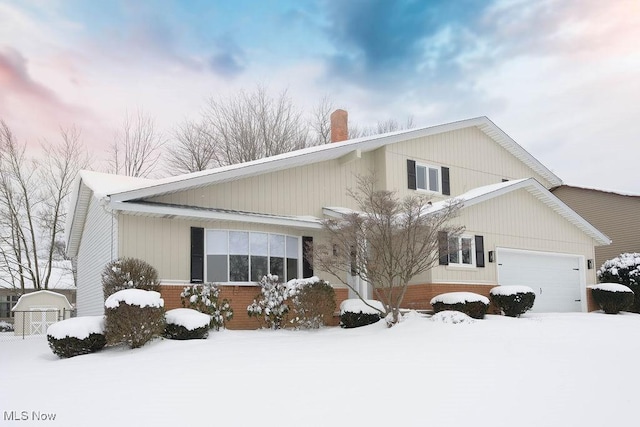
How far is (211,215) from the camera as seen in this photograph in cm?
1345

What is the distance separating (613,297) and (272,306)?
11.3 metres

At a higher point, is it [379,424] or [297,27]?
[297,27]

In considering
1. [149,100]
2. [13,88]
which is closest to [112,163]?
[149,100]

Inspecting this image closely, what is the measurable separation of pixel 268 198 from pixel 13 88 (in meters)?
8.47

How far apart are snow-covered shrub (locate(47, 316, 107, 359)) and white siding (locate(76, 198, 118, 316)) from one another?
277cm

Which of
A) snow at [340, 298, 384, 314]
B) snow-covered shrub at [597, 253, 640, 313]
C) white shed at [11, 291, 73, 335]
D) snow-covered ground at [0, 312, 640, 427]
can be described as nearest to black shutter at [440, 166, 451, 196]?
snow-covered shrub at [597, 253, 640, 313]

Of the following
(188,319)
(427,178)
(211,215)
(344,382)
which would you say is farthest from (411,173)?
(344,382)

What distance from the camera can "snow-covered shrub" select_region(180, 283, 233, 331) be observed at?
12.9 m

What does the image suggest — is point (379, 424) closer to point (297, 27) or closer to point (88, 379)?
point (88, 379)

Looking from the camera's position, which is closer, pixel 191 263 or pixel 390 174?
pixel 191 263

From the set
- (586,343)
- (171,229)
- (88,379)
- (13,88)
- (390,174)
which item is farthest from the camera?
(390,174)

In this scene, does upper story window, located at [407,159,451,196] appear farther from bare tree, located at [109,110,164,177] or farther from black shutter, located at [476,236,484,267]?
bare tree, located at [109,110,164,177]

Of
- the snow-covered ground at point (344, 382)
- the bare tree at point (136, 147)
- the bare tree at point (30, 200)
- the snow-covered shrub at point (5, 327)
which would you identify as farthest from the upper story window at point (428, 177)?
the snow-covered shrub at point (5, 327)

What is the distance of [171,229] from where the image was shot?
44.5 ft
